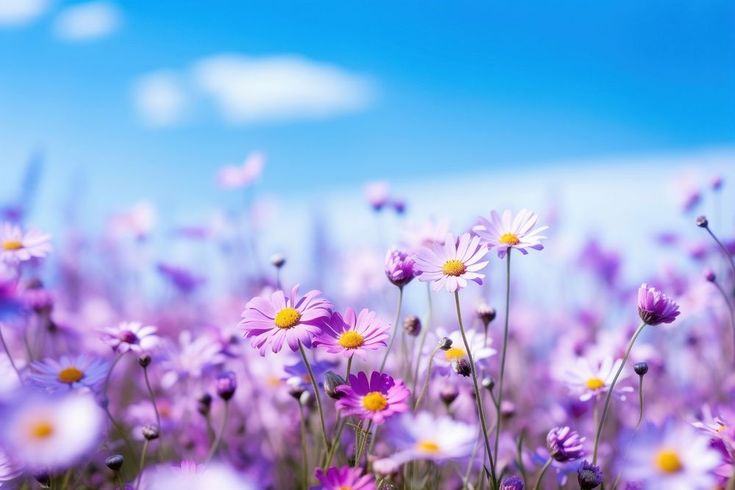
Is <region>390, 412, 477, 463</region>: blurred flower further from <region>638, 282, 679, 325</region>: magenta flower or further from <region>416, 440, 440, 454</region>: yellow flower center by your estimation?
<region>638, 282, 679, 325</region>: magenta flower

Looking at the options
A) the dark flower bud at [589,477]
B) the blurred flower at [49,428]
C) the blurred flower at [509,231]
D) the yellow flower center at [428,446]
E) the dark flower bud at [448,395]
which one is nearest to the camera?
the blurred flower at [49,428]

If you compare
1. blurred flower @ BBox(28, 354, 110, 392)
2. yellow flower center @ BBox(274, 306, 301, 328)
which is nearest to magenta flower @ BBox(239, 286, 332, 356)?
yellow flower center @ BBox(274, 306, 301, 328)

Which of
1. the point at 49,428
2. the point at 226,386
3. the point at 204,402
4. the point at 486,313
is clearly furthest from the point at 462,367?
the point at 204,402

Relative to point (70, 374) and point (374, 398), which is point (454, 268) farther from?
point (70, 374)

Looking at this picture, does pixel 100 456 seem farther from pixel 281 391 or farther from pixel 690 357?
pixel 690 357

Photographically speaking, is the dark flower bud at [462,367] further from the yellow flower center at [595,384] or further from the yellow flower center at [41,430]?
the yellow flower center at [41,430]

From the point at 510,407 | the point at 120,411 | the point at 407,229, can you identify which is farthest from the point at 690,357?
the point at 120,411

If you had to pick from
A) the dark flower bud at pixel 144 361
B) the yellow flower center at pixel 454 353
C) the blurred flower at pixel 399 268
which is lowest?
the dark flower bud at pixel 144 361

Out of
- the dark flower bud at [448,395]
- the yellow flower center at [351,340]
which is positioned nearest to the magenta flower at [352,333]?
the yellow flower center at [351,340]
